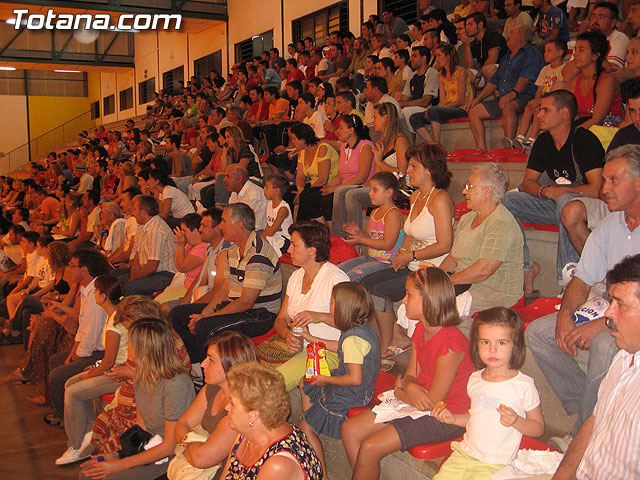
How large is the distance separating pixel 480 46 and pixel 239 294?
14.6 ft

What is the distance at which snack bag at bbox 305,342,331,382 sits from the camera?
3113 mm

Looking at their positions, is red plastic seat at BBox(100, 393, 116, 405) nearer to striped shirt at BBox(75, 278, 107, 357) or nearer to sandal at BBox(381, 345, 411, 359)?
striped shirt at BBox(75, 278, 107, 357)

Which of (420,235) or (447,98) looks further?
(447,98)

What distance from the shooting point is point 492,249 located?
122 inches

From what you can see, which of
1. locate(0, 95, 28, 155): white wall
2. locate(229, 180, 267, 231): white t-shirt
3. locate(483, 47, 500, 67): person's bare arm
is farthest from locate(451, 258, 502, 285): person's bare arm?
locate(0, 95, 28, 155): white wall

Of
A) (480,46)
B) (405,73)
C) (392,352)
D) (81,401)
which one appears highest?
(480,46)

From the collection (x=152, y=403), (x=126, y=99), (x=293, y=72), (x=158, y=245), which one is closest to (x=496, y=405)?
(x=152, y=403)

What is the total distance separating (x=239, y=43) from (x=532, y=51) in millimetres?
12962

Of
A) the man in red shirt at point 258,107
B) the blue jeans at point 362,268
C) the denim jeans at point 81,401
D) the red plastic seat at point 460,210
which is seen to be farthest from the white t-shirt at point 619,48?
the man in red shirt at point 258,107

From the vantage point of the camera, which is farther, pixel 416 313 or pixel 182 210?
pixel 182 210

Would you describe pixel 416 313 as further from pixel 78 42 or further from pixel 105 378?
pixel 78 42

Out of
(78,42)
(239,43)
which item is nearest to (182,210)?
(239,43)

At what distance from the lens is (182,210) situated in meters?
7.24

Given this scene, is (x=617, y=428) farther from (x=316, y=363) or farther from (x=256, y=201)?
(x=256, y=201)
